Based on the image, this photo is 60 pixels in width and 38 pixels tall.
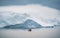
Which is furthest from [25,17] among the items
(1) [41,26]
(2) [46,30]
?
(2) [46,30]

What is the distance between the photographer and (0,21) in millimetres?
1638

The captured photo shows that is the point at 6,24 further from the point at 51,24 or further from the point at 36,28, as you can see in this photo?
the point at 51,24

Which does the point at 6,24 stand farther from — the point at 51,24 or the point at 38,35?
the point at 51,24

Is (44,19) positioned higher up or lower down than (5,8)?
lower down

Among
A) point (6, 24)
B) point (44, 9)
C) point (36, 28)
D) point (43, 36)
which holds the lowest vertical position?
point (43, 36)

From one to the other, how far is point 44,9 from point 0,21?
0.75 m

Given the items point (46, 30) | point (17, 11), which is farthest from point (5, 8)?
point (46, 30)

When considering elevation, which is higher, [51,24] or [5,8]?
[5,8]

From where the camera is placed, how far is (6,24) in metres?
1.63

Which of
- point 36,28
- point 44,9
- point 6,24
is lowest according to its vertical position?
point 36,28

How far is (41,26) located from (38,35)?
0.53 ft

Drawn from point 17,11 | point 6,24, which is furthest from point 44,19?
point 6,24

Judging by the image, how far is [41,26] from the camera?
1.63 m

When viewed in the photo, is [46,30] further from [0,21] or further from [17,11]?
[0,21]
